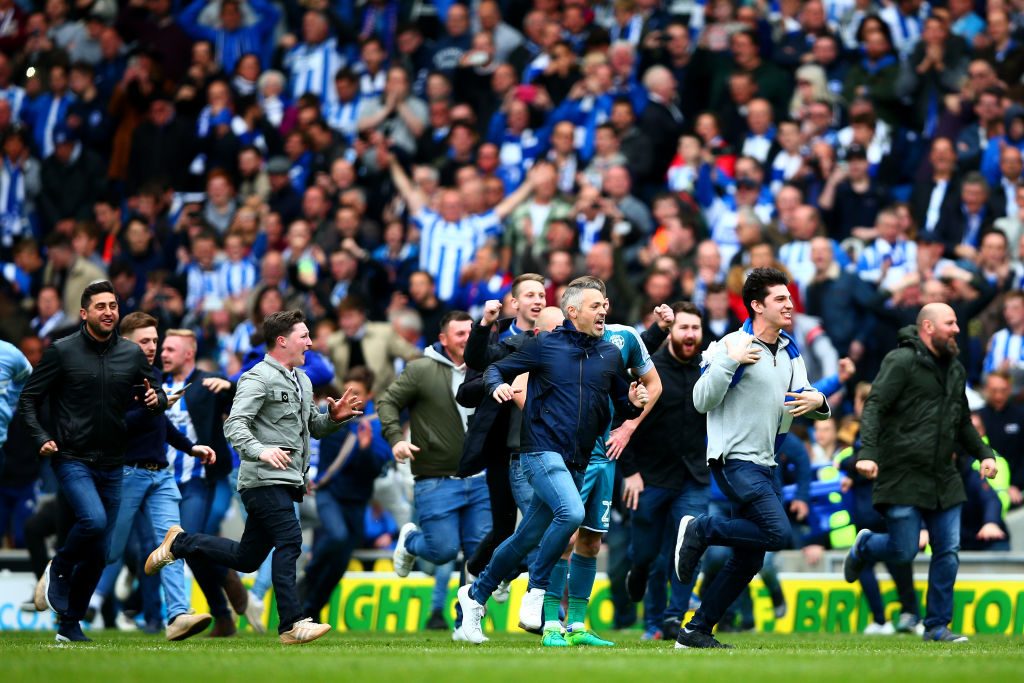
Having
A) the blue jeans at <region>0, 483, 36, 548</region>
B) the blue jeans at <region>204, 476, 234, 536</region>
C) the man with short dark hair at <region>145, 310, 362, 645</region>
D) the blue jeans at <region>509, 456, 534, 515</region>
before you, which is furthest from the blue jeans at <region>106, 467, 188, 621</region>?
the blue jeans at <region>0, 483, 36, 548</region>

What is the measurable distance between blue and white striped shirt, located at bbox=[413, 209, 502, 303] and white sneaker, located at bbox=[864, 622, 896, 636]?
7419 mm

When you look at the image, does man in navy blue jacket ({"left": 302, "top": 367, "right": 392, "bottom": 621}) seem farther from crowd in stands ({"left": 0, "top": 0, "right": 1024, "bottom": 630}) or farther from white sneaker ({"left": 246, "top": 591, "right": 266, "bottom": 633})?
crowd in stands ({"left": 0, "top": 0, "right": 1024, "bottom": 630})

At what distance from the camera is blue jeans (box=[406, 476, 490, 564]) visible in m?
14.0

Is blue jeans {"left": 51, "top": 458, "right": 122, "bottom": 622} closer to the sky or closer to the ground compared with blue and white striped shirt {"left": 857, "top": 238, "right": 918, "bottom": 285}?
closer to the ground

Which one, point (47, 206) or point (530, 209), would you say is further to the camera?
point (47, 206)

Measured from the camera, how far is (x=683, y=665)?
10039 mm

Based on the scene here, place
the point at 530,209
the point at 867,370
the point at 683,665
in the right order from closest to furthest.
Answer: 1. the point at 683,665
2. the point at 867,370
3. the point at 530,209

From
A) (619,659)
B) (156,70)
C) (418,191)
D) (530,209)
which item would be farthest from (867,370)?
(156,70)

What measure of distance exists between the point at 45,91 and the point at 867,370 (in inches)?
557

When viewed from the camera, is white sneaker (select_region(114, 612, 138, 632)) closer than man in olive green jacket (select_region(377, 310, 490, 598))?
No

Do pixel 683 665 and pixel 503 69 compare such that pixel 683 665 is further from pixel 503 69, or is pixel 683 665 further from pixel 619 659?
pixel 503 69

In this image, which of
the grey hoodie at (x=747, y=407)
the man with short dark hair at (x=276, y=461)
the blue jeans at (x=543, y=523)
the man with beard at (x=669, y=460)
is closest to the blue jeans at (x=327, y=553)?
the man with beard at (x=669, y=460)

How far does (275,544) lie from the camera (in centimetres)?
1214

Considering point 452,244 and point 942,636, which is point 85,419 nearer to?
point 942,636
